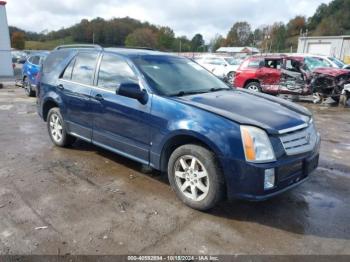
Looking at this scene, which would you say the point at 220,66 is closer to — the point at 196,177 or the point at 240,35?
the point at 196,177

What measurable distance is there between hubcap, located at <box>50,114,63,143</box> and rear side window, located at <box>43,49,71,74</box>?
0.86 meters

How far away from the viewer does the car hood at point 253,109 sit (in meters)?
3.43

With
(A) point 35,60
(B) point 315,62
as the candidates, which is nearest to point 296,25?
(B) point 315,62

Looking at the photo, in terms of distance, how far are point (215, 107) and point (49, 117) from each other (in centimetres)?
357

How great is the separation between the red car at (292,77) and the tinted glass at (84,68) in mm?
8813

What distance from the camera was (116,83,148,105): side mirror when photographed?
3975 millimetres

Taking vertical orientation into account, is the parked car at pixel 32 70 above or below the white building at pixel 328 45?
below

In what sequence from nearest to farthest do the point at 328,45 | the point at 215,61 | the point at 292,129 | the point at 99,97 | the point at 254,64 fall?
the point at 292,129, the point at 99,97, the point at 254,64, the point at 215,61, the point at 328,45

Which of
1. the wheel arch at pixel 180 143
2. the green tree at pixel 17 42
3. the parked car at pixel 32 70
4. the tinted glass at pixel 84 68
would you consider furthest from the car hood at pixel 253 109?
the green tree at pixel 17 42

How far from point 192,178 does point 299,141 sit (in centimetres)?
125

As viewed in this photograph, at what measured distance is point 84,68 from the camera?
516cm

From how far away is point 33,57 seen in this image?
12914 mm

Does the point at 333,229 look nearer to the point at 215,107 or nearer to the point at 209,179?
the point at 209,179

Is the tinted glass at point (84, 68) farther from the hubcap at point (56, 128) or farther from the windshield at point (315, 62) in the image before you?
the windshield at point (315, 62)
